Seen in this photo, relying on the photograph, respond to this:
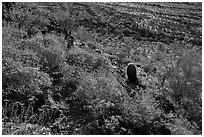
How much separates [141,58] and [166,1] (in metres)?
15.0

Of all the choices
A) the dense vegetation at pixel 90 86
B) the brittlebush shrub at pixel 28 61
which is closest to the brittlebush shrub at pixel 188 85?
the dense vegetation at pixel 90 86

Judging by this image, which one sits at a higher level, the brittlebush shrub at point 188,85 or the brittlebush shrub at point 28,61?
the brittlebush shrub at point 28,61

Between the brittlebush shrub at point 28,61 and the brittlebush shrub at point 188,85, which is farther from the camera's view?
the brittlebush shrub at point 188,85

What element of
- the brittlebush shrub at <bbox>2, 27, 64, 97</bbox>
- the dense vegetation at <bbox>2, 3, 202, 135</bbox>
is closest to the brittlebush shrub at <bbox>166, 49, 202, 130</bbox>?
the dense vegetation at <bbox>2, 3, 202, 135</bbox>

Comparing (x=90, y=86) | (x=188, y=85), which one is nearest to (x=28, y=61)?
(x=90, y=86)

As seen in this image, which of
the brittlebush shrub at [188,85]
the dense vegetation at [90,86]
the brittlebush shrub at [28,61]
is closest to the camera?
the dense vegetation at [90,86]

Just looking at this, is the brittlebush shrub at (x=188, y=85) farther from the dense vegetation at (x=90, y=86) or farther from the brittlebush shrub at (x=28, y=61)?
the brittlebush shrub at (x=28, y=61)

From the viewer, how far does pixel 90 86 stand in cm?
848

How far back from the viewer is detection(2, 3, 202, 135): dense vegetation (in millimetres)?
7511

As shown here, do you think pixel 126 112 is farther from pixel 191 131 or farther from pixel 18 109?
pixel 18 109

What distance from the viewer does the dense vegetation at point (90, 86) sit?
7511 mm

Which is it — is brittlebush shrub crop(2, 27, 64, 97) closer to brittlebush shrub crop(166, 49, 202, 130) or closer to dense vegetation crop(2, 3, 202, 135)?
dense vegetation crop(2, 3, 202, 135)

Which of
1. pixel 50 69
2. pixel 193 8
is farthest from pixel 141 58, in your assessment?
pixel 193 8

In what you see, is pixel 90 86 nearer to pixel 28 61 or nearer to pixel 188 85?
pixel 28 61
